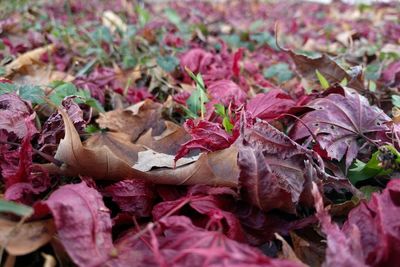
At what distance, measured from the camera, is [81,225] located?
572mm

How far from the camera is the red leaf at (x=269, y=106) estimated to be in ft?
3.01

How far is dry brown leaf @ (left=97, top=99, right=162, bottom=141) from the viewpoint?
1.06 m

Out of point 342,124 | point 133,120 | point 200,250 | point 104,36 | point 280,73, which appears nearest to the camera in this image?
point 200,250

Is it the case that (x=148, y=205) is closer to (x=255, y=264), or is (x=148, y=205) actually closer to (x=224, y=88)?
(x=255, y=264)

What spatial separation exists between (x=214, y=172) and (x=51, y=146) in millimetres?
295

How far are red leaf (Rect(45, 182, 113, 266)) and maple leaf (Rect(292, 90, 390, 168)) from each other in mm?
414

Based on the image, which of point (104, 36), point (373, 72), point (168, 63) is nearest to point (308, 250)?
point (168, 63)

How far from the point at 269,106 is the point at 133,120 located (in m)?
0.35

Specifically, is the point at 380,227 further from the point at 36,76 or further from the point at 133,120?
the point at 36,76

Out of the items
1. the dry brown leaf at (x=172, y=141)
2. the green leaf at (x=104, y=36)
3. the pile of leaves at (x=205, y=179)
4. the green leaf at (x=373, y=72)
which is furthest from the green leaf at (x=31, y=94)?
the green leaf at (x=373, y=72)

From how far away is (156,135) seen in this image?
1070 millimetres

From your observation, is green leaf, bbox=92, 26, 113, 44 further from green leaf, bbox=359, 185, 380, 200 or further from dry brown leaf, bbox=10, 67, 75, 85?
green leaf, bbox=359, 185, 380, 200

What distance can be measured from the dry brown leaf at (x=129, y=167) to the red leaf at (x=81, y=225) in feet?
0.38

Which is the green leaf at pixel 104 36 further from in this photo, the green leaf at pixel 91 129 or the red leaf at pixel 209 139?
the red leaf at pixel 209 139
